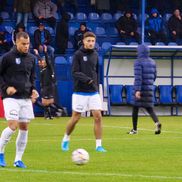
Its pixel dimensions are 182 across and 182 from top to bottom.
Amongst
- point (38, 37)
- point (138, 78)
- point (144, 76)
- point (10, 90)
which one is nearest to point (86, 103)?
point (10, 90)

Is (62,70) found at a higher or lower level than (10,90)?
lower

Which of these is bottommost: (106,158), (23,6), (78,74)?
(106,158)

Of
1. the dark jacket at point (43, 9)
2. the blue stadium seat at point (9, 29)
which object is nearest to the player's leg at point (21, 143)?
the blue stadium seat at point (9, 29)

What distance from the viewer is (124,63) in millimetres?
34094

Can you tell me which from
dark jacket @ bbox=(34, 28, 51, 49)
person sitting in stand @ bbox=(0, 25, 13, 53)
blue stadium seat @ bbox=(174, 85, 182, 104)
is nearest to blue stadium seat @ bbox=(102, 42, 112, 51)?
dark jacket @ bbox=(34, 28, 51, 49)

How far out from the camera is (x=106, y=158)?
15031mm

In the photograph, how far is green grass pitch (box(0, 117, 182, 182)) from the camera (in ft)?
39.9

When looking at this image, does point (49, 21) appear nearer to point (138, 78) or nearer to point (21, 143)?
point (138, 78)

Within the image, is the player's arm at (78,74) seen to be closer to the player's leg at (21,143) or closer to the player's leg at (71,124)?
the player's leg at (71,124)

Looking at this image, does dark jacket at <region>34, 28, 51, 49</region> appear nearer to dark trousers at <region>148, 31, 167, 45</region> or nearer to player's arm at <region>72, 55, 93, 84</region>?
dark trousers at <region>148, 31, 167, 45</region>

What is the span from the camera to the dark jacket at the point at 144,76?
21750 mm

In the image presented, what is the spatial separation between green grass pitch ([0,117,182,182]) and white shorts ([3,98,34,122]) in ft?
2.61

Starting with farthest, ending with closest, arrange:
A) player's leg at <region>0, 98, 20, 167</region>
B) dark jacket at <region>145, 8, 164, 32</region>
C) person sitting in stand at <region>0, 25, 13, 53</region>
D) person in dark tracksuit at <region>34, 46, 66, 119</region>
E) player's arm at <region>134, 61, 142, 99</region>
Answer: dark jacket at <region>145, 8, 164, 32</region>
person sitting in stand at <region>0, 25, 13, 53</region>
person in dark tracksuit at <region>34, 46, 66, 119</region>
player's arm at <region>134, 61, 142, 99</region>
player's leg at <region>0, 98, 20, 167</region>

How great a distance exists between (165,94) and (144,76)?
12.2 m
